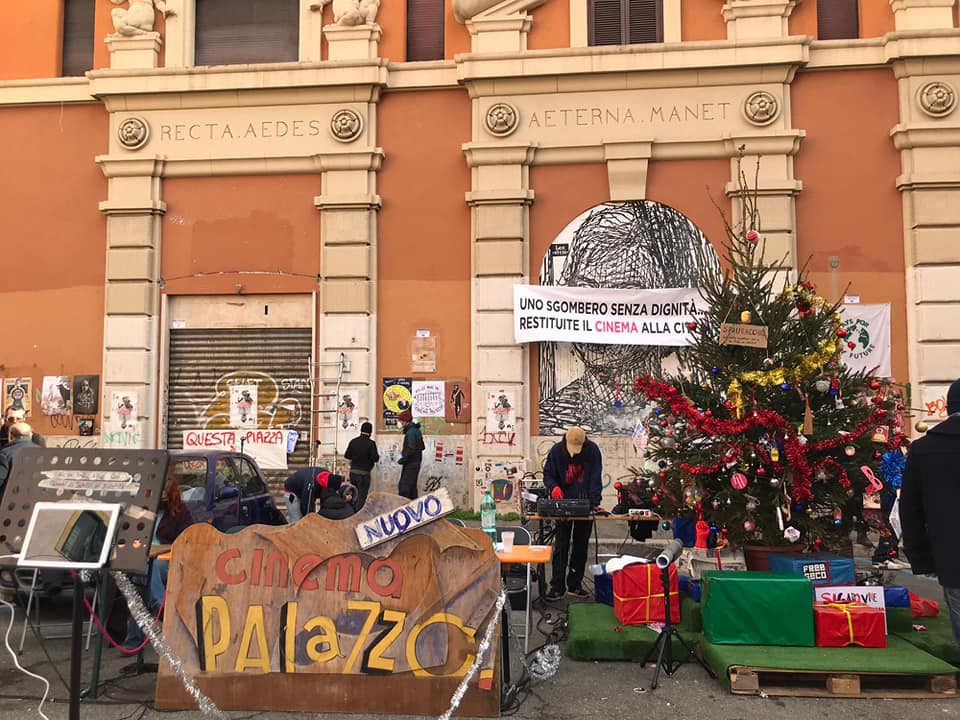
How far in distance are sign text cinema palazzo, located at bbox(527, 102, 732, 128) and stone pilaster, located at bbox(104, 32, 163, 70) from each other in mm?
6912

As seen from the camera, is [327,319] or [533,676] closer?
[533,676]

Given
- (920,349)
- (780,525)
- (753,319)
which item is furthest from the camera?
(920,349)

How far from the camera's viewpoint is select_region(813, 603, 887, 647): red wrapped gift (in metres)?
6.12

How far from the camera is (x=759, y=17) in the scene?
13.9m

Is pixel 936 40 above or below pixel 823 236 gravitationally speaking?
above

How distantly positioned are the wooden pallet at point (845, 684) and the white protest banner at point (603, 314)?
842cm

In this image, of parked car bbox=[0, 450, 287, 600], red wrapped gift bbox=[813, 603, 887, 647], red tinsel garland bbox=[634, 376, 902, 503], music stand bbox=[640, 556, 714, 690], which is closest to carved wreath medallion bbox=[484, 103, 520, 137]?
parked car bbox=[0, 450, 287, 600]

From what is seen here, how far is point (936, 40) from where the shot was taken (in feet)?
44.1

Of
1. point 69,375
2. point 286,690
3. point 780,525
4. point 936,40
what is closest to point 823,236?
point 936,40

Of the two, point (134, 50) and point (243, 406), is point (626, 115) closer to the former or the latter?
point (243, 406)

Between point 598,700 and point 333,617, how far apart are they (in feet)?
6.10

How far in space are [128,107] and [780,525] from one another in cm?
1317

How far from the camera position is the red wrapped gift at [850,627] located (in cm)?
612

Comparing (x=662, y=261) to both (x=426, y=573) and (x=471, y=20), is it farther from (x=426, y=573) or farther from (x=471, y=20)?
(x=426, y=573)
